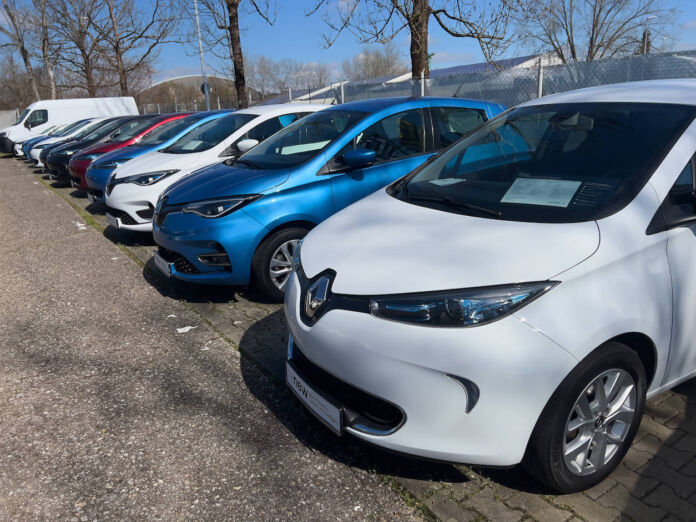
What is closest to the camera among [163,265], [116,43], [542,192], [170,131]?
[542,192]

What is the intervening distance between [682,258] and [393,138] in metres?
3.05

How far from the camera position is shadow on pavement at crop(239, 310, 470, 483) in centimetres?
269

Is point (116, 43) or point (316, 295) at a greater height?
point (116, 43)

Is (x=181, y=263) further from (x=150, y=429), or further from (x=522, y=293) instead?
(x=522, y=293)

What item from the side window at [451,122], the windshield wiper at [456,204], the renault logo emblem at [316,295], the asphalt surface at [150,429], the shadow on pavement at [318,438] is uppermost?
the side window at [451,122]

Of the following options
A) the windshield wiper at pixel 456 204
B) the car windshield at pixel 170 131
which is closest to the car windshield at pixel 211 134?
the car windshield at pixel 170 131

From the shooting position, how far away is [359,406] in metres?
2.48

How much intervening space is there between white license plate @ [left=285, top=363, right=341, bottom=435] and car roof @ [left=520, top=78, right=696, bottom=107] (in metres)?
2.25

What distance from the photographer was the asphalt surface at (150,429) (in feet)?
8.41

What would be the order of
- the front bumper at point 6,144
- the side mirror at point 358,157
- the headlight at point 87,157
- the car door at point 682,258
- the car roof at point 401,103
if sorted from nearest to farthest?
1. the car door at point 682,258
2. the side mirror at point 358,157
3. the car roof at point 401,103
4. the headlight at point 87,157
5. the front bumper at point 6,144

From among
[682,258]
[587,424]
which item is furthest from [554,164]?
[587,424]

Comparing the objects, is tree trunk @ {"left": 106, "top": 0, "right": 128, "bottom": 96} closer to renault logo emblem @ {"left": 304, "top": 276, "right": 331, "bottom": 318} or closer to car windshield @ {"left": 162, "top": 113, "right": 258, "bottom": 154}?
car windshield @ {"left": 162, "top": 113, "right": 258, "bottom": 154}

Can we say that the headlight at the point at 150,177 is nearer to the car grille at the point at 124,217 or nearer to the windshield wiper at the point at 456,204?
the car grille at the point at 124,217

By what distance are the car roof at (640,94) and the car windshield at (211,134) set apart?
177 inches
